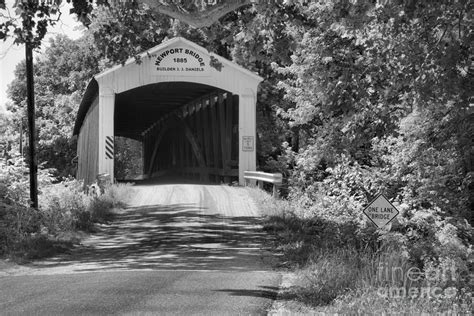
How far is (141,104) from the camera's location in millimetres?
31766

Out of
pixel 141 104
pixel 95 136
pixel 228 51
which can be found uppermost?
pixel 228 51

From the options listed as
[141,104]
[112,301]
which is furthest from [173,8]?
[141,104]

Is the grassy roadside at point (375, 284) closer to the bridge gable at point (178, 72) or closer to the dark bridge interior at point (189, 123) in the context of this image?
the bridge gable at point (178, 72)

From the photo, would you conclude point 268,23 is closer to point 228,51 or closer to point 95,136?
point 95,136

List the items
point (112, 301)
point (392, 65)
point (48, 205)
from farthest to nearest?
point (48, 205)
point (392, 65)
point (112, 301)

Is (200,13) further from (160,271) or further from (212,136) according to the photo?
(212,136)

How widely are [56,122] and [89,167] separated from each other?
80.2ft

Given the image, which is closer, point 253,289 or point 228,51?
point 253,289

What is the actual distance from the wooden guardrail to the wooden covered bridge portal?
891mm

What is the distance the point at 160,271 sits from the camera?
8.77 m

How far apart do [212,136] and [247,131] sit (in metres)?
4.86

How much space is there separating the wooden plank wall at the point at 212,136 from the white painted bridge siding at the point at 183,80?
173 cm

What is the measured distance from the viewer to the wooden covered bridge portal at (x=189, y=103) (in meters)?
21.6

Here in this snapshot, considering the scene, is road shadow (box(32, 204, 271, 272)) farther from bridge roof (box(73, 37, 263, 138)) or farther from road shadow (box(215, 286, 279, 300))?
bridge roof (box(73, 37, 263, 138))
